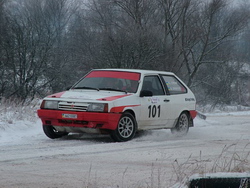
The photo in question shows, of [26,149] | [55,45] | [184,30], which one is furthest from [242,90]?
[26,149]

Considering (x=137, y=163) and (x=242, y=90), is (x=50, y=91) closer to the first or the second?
(x=242, y=90)

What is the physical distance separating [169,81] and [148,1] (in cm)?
2692

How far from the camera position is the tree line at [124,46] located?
3225 centimetres

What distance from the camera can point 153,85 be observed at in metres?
12.8

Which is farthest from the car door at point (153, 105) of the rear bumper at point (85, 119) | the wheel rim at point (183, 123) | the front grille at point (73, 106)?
the front grille at point (73, 106)

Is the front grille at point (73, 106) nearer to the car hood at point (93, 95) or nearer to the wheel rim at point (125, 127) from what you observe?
the car hood at point (93, 95)

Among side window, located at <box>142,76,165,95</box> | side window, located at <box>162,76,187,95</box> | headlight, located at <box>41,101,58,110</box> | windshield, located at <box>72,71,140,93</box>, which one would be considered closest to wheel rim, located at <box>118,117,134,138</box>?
windshield, located at <box>72,71,140,93</box>

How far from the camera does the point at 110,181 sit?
6.61 meters

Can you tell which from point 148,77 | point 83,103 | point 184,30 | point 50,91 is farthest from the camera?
point 184,30

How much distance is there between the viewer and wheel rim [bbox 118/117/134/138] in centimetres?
1136

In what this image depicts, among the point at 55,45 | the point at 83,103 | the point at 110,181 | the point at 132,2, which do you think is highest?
the point at 132,2

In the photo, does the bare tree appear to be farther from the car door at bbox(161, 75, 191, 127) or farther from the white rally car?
the white rally car

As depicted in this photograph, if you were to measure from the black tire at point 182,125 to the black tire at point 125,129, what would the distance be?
74.3 inches

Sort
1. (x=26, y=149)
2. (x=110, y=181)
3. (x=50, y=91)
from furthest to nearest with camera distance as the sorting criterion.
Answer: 1. (x=50, y=91)
2. (x=26, y=149)
3. (x=110, y=181)
